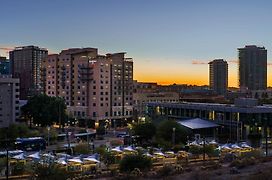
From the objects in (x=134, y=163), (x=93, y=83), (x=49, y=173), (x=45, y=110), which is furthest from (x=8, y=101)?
(x=49, y=173)

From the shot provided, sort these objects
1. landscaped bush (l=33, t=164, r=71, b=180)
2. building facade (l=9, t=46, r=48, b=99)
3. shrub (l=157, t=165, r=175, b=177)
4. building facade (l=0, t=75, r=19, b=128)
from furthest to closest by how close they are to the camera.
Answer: building facade (l=9, t=46, r=48, b=99), building facade (l=0, t=75, r=19, b=128), shrub (l=157, t=165, r=175, b=177), landscaped bush (l=33, t=164, r=71, b=180)

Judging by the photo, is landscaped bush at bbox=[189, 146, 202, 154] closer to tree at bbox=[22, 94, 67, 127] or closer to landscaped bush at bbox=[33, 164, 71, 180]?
landscaped bush at bbox=[33, 164, 71, 180]

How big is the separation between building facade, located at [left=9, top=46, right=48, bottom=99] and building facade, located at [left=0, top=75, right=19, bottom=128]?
83.9 meters

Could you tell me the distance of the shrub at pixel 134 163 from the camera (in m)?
23.9

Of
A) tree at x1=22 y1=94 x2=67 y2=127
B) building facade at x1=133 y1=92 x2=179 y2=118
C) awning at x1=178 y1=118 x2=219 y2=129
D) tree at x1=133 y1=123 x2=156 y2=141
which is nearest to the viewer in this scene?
tree at x1=133 y1=123 x2=156 y2=141

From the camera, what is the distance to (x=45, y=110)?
195ft

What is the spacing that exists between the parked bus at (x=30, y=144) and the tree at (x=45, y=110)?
17499 mm

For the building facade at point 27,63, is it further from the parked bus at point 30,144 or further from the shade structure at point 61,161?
the shade structure at point 61,161

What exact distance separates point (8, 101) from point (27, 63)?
104 m

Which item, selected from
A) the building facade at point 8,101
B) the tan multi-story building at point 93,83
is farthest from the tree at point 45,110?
the tan multi-story building at point 93,83

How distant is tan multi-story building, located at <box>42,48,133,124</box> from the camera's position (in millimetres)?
70938

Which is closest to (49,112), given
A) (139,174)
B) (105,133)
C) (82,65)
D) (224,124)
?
(105,133)

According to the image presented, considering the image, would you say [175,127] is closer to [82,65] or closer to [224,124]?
[224,124]

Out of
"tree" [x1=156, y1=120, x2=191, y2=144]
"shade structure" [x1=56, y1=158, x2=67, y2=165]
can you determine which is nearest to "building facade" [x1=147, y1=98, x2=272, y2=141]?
"tree" [x1=156, y1=120, x2=191, y2=144]
